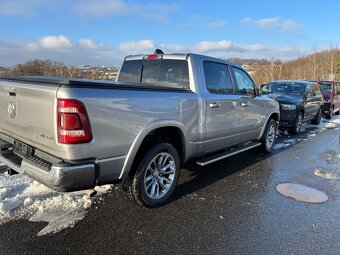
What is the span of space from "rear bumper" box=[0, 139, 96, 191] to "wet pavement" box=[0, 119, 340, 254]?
1.94 ft

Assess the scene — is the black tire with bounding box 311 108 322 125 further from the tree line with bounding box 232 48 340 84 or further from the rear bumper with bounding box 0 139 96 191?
the tree line with bounding box 232 48 340 84

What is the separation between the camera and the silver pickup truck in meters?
3.18

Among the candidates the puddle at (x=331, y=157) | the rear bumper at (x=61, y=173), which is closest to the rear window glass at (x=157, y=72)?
the rear bumper at (x=61, y=173)

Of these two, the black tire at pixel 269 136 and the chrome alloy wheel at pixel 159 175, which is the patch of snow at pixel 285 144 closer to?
the black tire at pixel 269 136

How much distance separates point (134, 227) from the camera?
12.1 feet

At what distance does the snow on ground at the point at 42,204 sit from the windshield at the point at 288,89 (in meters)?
8.43

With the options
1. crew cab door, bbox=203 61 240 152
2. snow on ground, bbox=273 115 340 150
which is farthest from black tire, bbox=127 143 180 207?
snow on ground, bbox=273 115 340 150

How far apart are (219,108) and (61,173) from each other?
2790 mm

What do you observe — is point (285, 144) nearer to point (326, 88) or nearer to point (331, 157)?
point (331, 157)

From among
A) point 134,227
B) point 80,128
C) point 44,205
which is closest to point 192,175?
point 134,227

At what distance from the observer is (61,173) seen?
10.3 feet

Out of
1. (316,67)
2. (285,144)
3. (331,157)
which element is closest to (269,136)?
(285,144)

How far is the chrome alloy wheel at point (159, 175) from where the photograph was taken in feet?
13.6

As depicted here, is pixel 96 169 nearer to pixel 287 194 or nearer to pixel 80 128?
pixel 80 128
